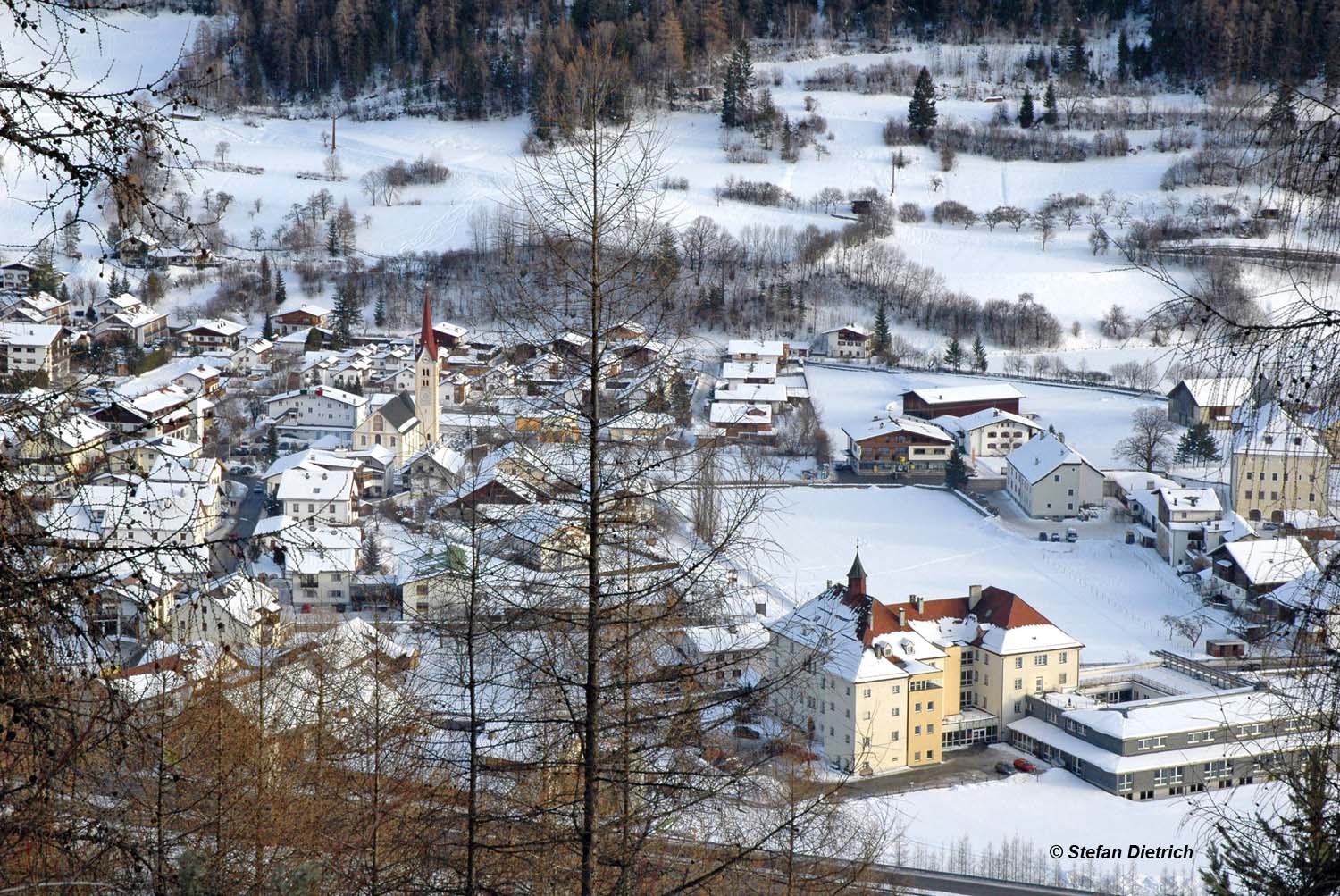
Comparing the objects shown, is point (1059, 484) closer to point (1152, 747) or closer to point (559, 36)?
point (1152, 747)

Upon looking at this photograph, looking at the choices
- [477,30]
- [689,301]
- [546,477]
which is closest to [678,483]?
[546,477]

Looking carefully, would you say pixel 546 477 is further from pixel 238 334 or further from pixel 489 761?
pixel 238 334

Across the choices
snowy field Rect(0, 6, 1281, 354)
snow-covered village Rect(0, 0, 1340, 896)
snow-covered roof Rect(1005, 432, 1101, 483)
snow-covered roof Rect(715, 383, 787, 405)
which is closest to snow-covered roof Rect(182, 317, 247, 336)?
snow-covered village Rect(0, 0, 1340, 896)

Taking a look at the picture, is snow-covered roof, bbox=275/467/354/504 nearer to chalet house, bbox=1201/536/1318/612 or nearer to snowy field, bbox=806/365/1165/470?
snowy field, bbox=806/365/1165/470

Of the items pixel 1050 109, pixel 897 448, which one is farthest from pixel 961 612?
pixel 1050 109

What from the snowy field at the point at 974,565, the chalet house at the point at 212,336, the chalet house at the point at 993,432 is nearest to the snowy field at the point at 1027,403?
the chalet house at the point at 993,432
